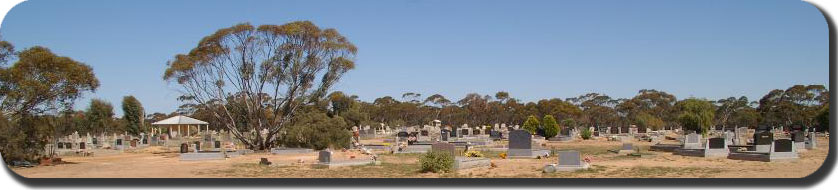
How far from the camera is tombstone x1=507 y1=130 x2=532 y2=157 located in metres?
24.9

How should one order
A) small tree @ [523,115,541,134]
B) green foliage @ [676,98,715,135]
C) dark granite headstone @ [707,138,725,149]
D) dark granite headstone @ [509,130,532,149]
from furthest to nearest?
green foliage @ [676,98,715,135]
small tree @ [523,115,541,134]
dark granite headstone @ [509,130,532,149]
dark granite headstone @ [707,138,725,149]

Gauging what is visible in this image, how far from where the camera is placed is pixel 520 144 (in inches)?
1000

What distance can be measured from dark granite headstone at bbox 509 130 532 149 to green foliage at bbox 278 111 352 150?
10280 mm

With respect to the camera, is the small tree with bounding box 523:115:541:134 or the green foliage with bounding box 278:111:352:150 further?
the small tree with bounding box 523:115:541:134

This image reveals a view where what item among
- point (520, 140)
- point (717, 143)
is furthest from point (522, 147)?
point (717, 143)

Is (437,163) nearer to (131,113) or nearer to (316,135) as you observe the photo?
(316,135)

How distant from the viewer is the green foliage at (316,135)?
3253 cm

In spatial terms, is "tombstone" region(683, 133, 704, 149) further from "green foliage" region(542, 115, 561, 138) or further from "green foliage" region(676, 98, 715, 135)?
"green foliage" region(676, 98, 715, 135)

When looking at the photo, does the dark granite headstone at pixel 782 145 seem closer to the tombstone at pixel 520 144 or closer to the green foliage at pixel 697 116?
the tombstone at pixel 520 144

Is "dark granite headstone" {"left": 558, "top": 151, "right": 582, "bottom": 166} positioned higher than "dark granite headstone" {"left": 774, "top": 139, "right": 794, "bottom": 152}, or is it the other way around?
"dark granite headstone" {"left": 774, "top": 139, "right": 794, "bottom": 152}

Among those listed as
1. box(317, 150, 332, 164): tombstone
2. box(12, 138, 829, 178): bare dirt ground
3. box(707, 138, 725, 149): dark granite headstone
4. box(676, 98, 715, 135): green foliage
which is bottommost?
box(12, 138, 829, 178): bare dirt ground

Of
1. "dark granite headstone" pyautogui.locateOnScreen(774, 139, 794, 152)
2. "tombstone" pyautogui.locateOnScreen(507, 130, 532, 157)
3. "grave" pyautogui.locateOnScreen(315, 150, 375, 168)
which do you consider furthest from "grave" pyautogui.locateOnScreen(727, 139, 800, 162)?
"grave" pyautogui.locateOnScreen(315, 150, 375, 168)

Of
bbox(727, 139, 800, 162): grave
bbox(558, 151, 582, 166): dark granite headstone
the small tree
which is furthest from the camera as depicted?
the small tree

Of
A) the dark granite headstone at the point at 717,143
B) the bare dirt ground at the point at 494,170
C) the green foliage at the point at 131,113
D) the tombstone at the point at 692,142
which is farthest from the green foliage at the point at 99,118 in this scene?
the dark granite headstone at the point at 717,143
